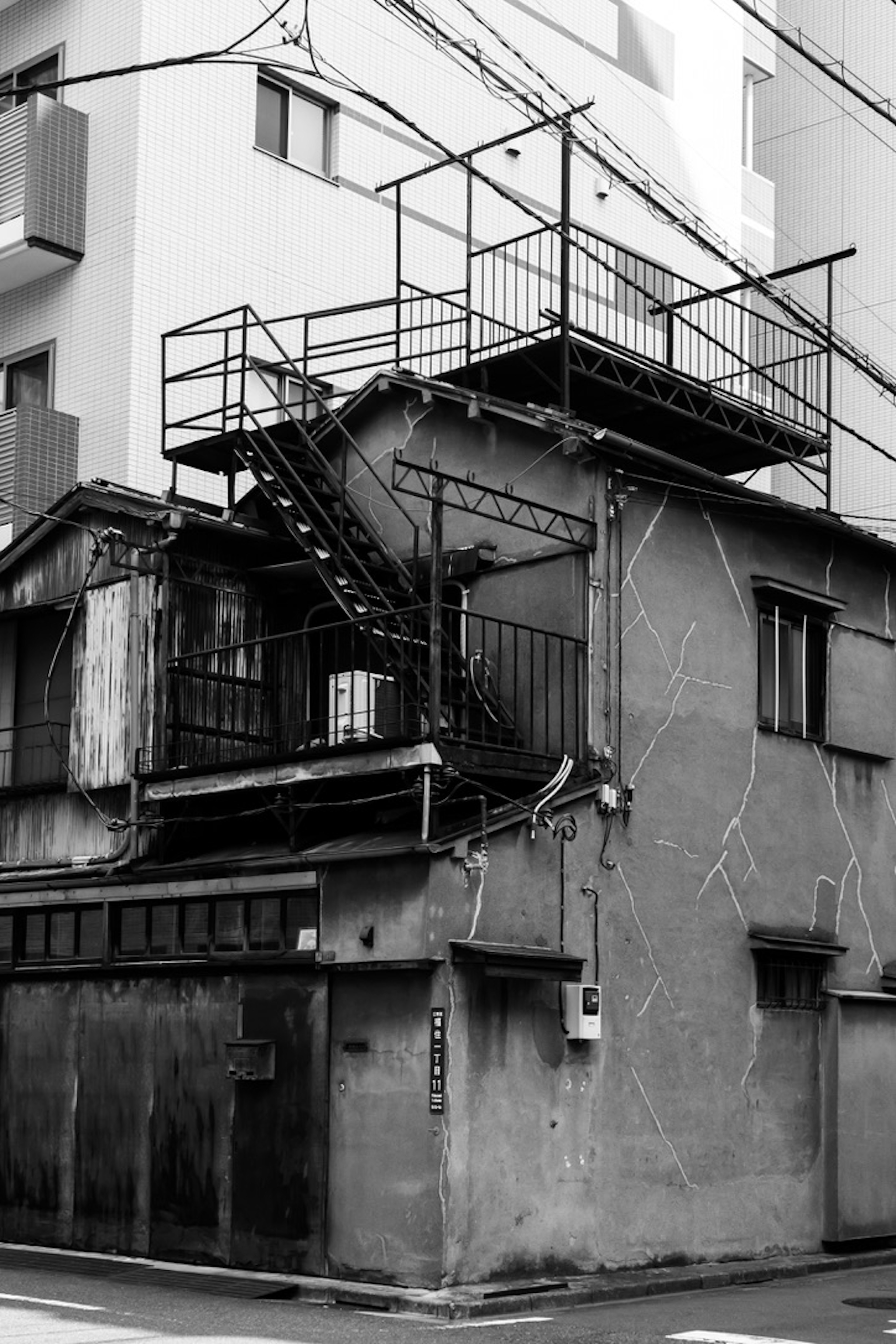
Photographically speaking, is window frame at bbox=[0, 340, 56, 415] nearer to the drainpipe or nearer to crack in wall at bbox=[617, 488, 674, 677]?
the drainpipe

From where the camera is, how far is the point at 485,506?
718 inches

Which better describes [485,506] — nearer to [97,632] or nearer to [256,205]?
[97,632]

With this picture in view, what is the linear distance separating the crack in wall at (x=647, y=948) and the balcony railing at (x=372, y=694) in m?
1.32

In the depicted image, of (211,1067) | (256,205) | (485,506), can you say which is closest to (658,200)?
(256,205)

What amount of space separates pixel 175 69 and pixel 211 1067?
14.3m

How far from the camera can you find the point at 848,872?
65.2 ft

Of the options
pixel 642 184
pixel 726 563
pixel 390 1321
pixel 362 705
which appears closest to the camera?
pixel 390 1321

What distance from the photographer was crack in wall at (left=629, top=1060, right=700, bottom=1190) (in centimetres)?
1681

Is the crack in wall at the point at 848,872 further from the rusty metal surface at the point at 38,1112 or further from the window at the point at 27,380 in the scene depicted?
the window at the point at 27,380

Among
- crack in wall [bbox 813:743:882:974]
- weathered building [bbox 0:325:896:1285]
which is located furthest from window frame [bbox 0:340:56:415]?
crack in wall [bbox 813:743:882:974]

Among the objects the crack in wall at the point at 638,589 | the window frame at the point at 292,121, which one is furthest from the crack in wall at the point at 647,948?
the window frame at the point at 292,121

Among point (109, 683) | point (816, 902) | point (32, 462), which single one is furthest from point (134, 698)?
point (816, 902)

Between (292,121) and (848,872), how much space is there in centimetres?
1400

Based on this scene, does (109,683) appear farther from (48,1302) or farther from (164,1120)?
(48,1302)
